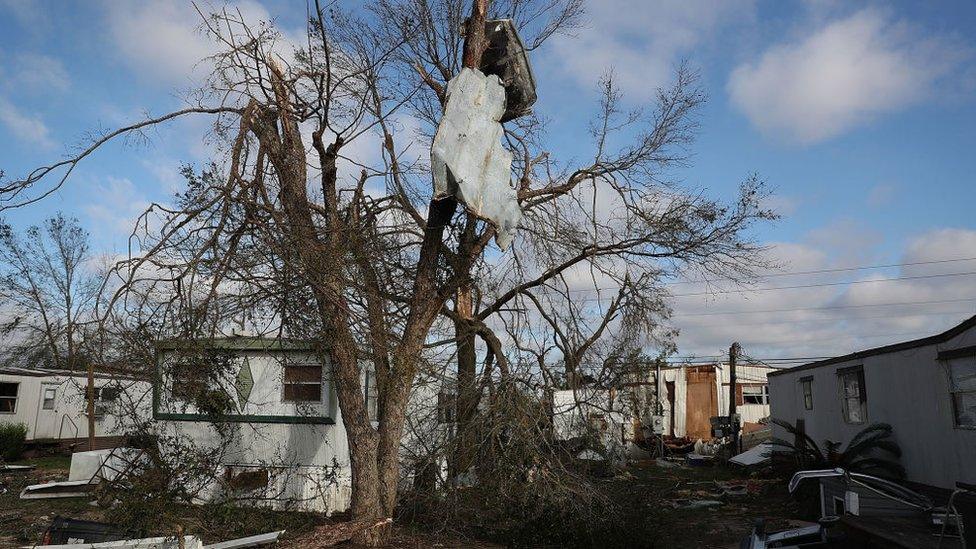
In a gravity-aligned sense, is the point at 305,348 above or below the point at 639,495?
above

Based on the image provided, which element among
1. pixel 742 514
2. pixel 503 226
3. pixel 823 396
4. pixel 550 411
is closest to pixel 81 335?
pixel 503 226

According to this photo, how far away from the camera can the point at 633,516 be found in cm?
964

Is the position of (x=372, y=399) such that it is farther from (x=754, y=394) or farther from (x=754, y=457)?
(x=754, y=394)

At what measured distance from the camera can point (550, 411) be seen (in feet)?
32.4

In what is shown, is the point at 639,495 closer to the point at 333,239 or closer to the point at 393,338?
the point at 393,338

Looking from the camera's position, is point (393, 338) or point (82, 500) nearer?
point (393, 338)

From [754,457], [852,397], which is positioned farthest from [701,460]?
[852,397]

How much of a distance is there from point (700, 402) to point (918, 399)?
1985 centimetres

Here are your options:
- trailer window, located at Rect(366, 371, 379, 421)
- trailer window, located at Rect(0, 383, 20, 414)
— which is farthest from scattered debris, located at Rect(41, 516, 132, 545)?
trailer window, located at Rect(0, 383, 20, 414)

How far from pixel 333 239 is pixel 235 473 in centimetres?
605

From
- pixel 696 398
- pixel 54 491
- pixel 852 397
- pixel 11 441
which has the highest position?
pixel 696 398

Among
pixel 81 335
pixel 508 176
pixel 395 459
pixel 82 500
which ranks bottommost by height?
pixel 82 500

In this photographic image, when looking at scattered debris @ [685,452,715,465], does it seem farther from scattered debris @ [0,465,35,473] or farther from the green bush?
the green bush

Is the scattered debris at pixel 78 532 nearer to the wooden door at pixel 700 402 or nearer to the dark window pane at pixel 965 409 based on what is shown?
the dark window pane at pixel 965 409
